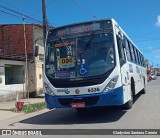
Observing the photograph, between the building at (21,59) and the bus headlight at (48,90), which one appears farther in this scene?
the building at (21,59)

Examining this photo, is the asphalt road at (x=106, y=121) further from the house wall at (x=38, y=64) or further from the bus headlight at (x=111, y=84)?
the house wall at (x=38, y=64)

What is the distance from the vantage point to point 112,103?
10086 mm

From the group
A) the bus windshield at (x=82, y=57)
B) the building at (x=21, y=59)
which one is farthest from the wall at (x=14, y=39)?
the bus windshield at (x=82, y=57)

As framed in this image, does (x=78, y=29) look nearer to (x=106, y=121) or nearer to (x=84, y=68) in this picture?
(x=84, y=68)

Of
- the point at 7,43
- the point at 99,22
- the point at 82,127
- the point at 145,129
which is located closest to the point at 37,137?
the point at 82,127

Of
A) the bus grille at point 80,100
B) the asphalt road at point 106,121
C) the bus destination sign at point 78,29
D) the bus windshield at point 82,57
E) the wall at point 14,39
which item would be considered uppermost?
the wall at point 14,39

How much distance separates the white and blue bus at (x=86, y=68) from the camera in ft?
33.1

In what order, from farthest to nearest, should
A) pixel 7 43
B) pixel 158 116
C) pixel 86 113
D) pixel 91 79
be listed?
pixel 7 43 → pixel 86 113 → pixel 158 116 → pixel 91 79

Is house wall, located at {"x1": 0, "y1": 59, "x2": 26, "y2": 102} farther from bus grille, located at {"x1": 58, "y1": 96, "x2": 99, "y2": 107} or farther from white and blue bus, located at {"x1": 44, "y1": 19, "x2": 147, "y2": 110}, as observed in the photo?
bus grille, located at {"x1": 58, "y1": 96, "x2": 99, "y2": 107}

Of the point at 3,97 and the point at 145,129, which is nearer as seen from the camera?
the point at 145,129

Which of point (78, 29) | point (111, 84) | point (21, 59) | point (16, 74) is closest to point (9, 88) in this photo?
point (21, 59)

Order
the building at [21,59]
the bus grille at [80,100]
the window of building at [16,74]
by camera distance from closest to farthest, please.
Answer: the bus grille at [80,100], the building at [21,59], the window of building at [16,74]

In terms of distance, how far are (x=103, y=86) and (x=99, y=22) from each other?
7.14 ft

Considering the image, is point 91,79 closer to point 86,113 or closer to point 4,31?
point 86,113
